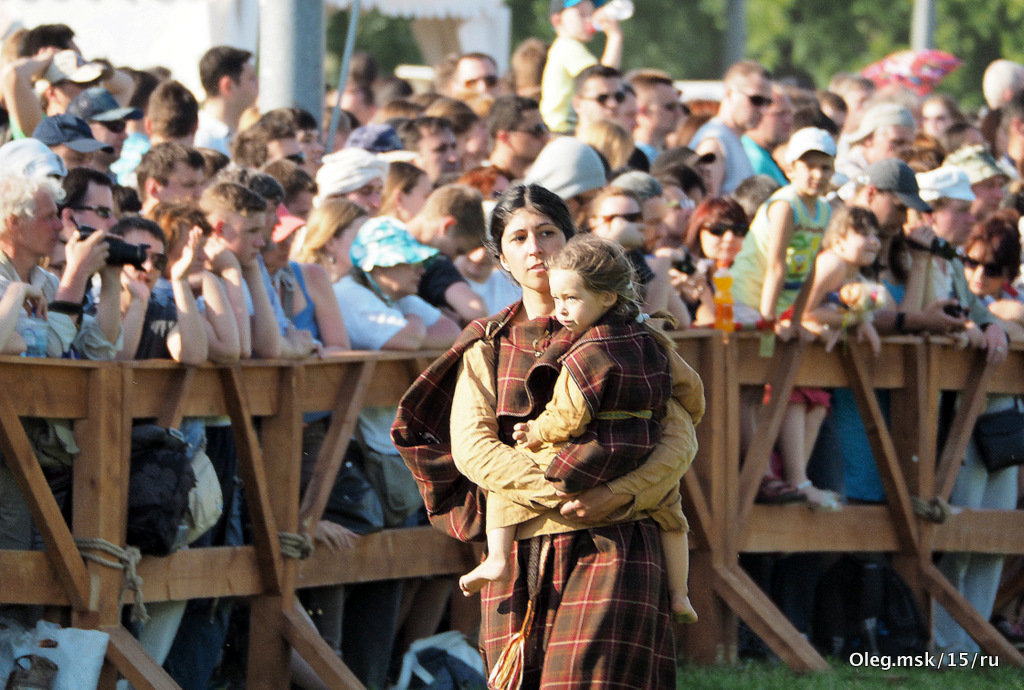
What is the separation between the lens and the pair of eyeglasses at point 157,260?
19.4 feet

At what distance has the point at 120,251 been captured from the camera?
545 cm

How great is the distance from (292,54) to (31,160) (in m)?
2.72

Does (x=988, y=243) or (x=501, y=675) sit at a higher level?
(x=988, y=243)

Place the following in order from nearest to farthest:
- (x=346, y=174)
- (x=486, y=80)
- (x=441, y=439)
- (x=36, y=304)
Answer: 1. (x=441, y=439)
2. (x=36, y=304)
3. (x=346, y=174)
4. (x=486, y=80)

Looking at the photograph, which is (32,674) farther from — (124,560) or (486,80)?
(486,80)

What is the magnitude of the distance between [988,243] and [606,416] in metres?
4.74

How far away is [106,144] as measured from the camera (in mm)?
6707

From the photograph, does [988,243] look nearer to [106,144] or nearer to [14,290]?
[106,144]

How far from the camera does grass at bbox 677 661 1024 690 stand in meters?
6.62

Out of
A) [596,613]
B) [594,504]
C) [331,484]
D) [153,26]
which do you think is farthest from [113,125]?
[153,26]

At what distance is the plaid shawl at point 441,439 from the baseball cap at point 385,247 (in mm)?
1798

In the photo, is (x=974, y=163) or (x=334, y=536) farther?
(x=974, y=163)

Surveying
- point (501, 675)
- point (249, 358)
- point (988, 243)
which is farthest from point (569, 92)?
point (501, 675)

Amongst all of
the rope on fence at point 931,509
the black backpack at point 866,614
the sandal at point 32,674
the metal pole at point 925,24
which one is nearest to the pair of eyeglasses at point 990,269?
the rope on fence at point 931,509
